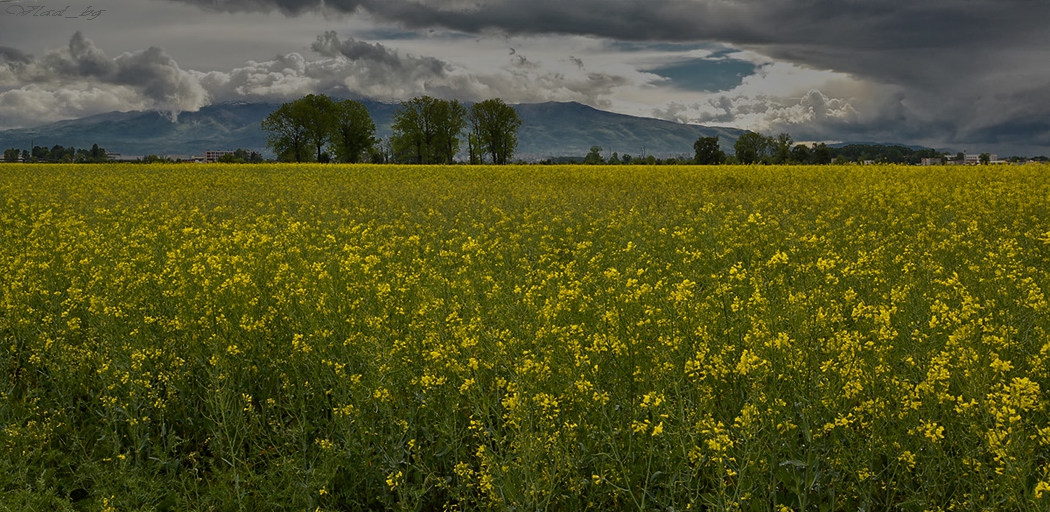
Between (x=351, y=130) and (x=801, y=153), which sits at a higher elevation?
(x=351, y=130)

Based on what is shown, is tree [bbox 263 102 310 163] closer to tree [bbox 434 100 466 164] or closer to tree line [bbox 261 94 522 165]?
tree line [bbox 261 94 522 165]

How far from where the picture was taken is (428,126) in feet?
325

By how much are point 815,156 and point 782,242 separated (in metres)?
82.6

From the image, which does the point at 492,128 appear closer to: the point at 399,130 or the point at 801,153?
the point at 399,130

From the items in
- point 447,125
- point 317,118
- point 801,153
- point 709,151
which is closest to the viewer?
point 709,151

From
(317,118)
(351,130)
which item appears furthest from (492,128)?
(317,118)

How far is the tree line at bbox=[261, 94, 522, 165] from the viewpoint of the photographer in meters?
90.1

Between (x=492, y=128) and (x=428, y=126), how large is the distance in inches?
395

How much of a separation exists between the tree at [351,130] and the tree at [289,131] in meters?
4.54

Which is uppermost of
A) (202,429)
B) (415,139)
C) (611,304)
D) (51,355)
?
(415,139)

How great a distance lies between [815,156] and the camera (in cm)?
8388

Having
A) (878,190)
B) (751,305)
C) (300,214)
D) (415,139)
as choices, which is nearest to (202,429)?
(751,305)

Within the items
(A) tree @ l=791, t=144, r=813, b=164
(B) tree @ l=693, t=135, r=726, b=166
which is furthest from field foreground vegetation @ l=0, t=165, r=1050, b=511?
(A) tree @ l=791, t=144, r=813, b=164

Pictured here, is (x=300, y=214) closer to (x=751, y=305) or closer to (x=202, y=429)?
(x=202, y=429)
